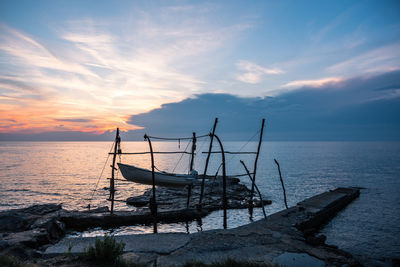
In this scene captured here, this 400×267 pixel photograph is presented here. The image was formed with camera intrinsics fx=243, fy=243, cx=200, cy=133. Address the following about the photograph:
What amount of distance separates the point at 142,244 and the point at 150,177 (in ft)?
42.3

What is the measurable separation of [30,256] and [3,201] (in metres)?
26.5

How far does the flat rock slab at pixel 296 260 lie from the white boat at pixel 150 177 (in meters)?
13.9

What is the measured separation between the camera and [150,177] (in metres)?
23.3

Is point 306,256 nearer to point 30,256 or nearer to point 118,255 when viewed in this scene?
point 118,255

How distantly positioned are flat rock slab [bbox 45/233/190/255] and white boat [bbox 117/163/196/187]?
11039mm

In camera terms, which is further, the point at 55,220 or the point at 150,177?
the point at 150,177

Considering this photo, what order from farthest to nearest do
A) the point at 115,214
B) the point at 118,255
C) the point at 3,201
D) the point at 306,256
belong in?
the point at 3,201 → the point at 115,214 → the point at 306,256 → the point at 118,255

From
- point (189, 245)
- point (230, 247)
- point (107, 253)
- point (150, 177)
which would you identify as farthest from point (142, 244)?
point (150, 177)

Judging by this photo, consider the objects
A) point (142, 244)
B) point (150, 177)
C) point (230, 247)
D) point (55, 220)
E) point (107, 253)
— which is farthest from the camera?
point (150, 177)

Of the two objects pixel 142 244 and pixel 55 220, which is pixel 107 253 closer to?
pixel 142 244

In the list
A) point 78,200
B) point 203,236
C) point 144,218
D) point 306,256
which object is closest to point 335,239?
point 306,256

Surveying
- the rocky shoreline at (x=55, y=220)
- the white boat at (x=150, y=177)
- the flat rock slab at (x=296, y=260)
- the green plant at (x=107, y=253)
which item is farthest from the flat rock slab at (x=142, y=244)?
the white boat at (x=150, y=177)

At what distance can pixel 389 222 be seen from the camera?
20609mm

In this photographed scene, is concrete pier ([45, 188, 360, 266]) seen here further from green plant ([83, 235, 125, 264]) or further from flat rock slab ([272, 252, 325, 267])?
green plant ([83, 235, 125, 264])
